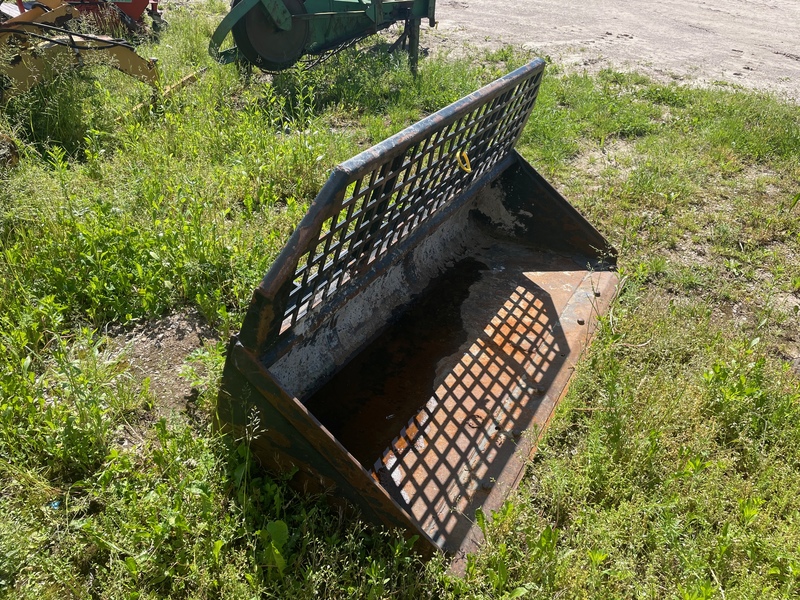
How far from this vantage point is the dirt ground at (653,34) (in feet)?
28.8

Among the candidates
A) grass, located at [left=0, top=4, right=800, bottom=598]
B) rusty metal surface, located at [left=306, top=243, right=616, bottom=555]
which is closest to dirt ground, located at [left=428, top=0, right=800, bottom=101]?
grass, located at [left=0, top=4, right=800, bottom=598]

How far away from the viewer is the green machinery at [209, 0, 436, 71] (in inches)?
265

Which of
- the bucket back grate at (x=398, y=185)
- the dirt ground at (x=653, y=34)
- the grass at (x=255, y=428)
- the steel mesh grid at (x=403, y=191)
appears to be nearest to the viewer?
the bucket back grate at (x=398, y=185)

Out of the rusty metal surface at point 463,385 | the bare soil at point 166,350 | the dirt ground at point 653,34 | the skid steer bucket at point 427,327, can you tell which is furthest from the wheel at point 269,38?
the bare soil at point 166,350

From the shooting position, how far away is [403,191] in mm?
3010

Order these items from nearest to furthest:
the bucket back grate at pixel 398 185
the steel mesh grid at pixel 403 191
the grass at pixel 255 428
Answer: the bucket back grate at pixel 398 185, the grass at pixel 255 428, the steel mesh grid at pixel 403 191

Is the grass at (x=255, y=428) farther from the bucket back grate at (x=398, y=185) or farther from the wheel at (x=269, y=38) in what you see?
the wheel at (x=269, y=38)

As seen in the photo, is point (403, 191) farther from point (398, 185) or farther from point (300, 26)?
point (300, 26)

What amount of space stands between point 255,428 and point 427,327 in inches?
53.7

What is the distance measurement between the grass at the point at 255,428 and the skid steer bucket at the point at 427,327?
0.19 m

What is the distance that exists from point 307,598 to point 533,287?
2.36m

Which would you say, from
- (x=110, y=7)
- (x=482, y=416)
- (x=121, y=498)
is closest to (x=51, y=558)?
(x=121, y=498)

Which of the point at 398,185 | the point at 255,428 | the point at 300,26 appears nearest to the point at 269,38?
the point at 300,26

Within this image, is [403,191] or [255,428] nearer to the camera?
[255,428]
